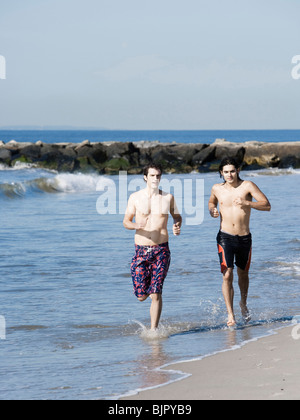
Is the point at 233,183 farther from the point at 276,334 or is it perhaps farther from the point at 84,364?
the point at 84,364

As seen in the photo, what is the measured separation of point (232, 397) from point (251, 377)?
51cm

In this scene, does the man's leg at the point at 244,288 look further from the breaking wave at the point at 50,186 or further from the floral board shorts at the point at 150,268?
the breaking wave at the point at 50,186

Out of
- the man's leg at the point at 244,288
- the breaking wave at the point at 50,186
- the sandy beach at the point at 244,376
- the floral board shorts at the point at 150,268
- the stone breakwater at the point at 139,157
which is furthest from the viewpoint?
the stone breakwater at the point at 139,157

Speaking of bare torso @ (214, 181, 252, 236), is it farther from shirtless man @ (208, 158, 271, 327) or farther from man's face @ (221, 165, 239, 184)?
man's face @ (221, 165, 239, 184)

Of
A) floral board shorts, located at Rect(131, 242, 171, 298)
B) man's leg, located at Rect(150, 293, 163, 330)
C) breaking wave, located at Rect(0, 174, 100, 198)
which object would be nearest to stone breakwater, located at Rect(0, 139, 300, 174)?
breaking wave, located at Rect(0, 174, 100, 198)

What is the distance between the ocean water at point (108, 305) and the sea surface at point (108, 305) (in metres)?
0.01

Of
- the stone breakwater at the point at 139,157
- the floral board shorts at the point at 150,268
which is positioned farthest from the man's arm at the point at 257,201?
the stone breakwater at the point at 139,157

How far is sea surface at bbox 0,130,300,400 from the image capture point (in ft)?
19.1

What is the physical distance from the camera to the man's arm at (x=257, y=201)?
23.7 ft

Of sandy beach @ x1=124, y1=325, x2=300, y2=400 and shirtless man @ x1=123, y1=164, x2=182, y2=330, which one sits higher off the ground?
shirtless man @ x1=123, y1=164, x2=182, y2=330

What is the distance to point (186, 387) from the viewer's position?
16.8ft

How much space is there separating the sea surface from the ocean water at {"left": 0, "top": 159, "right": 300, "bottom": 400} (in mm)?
11

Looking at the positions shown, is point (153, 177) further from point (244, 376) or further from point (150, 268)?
point (244, 376)

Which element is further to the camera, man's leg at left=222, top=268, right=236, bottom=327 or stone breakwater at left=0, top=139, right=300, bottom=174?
stone breakwater at left=0, top=139, right=300, bottom=174
